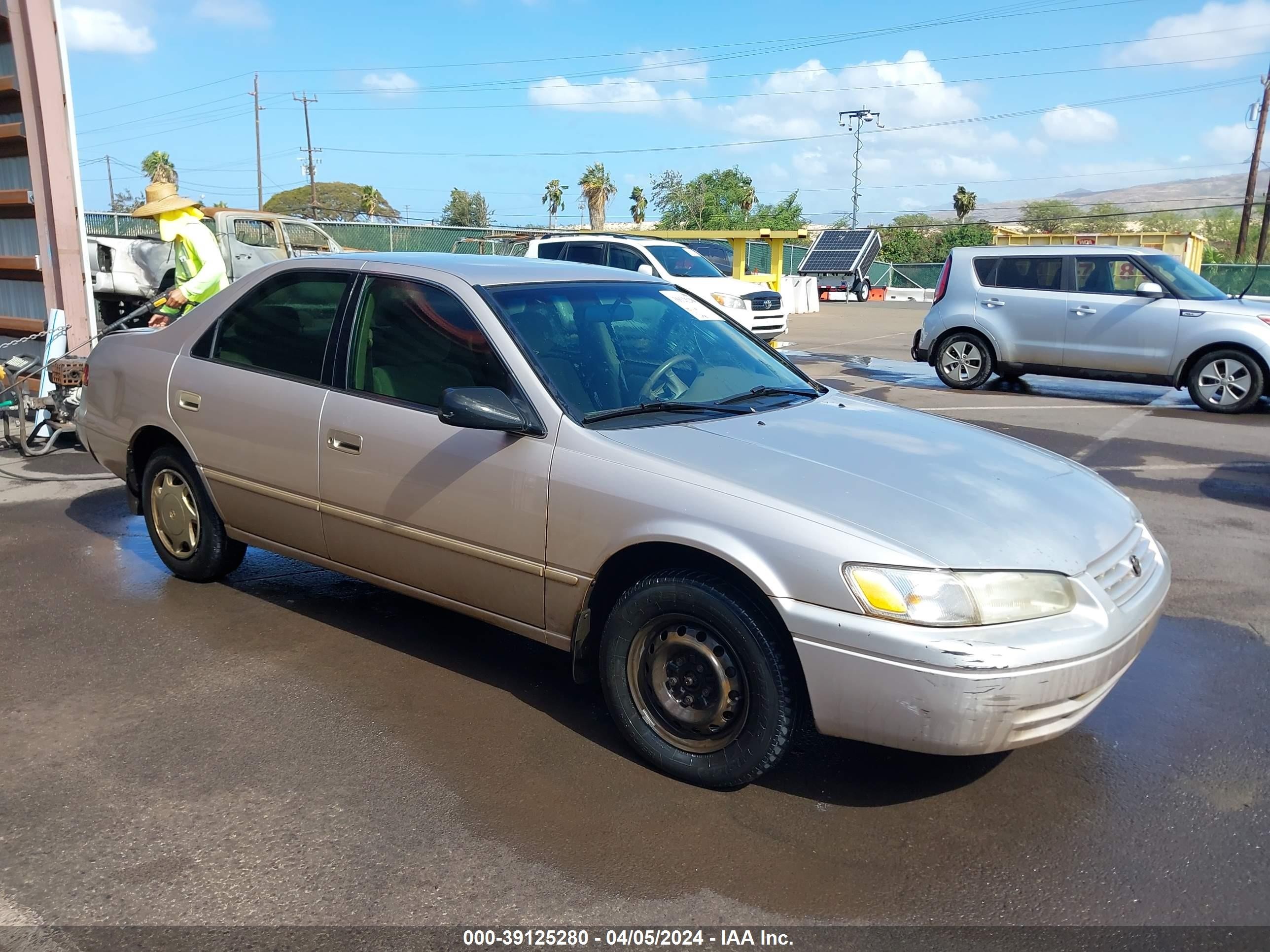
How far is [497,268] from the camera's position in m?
4.34

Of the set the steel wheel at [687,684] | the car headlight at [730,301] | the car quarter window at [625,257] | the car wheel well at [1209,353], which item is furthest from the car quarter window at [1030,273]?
the steel wheel at [687,684]

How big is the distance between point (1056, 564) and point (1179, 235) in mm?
42219

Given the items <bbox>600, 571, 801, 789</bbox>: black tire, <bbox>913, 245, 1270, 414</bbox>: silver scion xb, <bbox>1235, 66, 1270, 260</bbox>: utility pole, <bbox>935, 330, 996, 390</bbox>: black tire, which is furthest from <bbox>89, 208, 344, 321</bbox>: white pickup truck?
<bbox>1235, 66, 1270, 260</bbox>: utility pole

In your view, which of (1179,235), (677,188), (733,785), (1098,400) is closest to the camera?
(733,785)

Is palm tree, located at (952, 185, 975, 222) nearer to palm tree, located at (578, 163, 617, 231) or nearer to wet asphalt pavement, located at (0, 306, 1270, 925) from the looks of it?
palm tree, located at (578, 163, 617, 231)

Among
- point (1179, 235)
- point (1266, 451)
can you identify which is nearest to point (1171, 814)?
point (1266, 451)

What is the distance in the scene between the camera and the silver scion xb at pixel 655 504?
295cm

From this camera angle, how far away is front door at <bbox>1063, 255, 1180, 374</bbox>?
37.9 feet

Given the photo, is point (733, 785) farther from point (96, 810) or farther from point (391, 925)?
point (96, 810)

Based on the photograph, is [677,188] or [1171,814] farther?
[677,188]

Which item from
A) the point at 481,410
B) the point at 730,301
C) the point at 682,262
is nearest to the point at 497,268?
the point at 481,410

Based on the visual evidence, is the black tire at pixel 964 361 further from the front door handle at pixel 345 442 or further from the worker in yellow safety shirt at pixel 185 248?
the front door handle at pixel 345 442

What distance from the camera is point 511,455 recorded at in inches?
144

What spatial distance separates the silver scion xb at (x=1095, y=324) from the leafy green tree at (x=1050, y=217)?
52.5m
